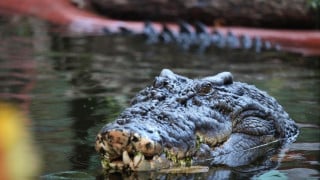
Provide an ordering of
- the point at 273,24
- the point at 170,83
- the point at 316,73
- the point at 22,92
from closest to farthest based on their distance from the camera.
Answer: the point at 170,83, the point at 22,92, the point at 316,73, the point at 273,24

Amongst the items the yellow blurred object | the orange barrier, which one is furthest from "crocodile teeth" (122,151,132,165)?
the orange barrier

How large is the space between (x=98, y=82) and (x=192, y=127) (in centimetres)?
402

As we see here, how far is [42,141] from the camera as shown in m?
4.38

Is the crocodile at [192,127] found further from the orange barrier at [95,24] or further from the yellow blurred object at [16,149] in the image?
the orange barrier at [95,24]

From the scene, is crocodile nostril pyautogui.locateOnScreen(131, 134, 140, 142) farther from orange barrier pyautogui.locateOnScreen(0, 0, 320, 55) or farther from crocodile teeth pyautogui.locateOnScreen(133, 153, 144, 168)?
orange barrier pyautogui.locateOnScreen(0, 0, 320, 55)

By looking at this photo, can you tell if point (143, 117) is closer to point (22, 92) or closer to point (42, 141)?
point (42, 141)

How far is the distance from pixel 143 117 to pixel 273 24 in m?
13.6

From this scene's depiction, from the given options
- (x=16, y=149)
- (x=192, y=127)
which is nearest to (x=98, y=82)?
(x=16, y=149)

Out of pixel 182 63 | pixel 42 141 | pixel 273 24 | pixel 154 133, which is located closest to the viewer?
pixel 154 133

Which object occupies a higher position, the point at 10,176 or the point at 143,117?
the point at 143,117

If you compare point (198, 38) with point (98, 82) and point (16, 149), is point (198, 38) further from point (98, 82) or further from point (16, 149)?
point (16, 149)

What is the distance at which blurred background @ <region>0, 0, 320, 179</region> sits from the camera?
399 centimetres

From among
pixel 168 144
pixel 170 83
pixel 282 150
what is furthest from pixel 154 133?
pixel 282 150

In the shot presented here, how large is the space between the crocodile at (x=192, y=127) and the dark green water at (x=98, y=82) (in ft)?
0.38
